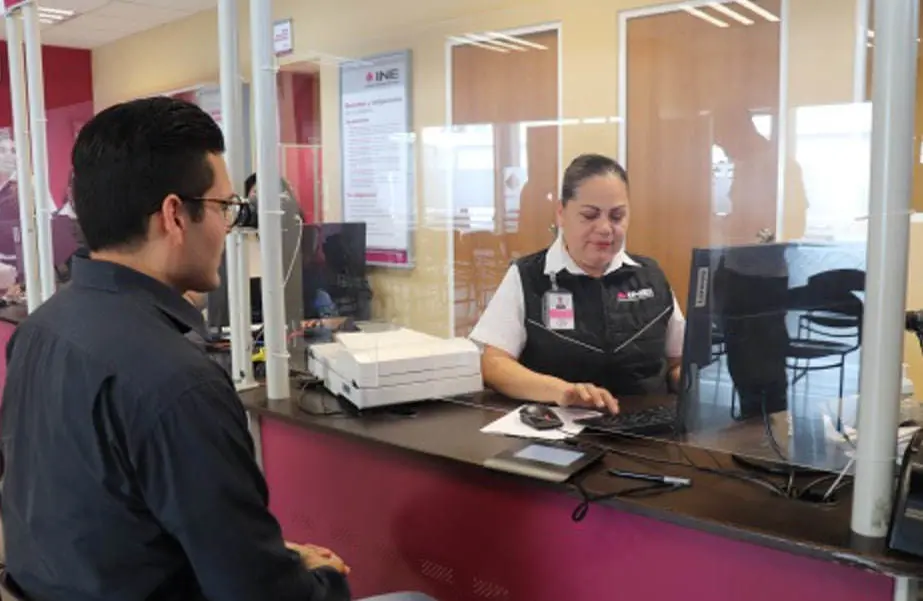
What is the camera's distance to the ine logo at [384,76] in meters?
3.13

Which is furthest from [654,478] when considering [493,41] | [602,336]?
[493,41]

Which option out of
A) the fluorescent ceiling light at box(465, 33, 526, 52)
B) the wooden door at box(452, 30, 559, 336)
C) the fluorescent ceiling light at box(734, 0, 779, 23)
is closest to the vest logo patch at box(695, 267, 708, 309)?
the wooden door at box(452, 30, 559, 336)

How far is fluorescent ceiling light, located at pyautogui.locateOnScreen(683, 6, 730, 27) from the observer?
3.01 meters

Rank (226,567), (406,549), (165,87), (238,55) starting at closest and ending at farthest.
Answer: (226,567) → (406,549) → (238,55) → (165,87)

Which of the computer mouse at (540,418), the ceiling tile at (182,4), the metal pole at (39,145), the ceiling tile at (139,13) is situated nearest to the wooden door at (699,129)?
the computer mouse at (540,418)

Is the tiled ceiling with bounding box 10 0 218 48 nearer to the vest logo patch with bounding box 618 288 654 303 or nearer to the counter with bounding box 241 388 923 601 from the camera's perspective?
the vest logo patch with bounding box 618 288 654 303

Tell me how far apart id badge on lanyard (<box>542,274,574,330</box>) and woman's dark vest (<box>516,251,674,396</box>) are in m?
0.01

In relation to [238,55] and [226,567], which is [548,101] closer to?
[238,55]

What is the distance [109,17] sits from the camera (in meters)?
5.59

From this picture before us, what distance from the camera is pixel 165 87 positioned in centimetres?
570

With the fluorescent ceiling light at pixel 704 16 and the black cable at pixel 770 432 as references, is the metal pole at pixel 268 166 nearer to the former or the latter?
the black cable at pixel 770 432

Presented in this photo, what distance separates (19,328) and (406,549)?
90cm

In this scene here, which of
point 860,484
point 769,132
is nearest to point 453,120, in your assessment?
point 769,132

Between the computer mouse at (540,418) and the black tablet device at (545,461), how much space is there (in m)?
0.14
